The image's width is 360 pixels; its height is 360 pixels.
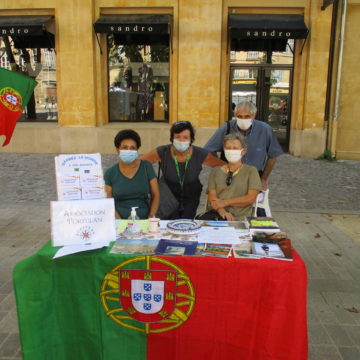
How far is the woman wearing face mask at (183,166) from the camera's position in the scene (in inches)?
165

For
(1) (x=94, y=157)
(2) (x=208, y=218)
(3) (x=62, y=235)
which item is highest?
(1) (x=94, y=157)

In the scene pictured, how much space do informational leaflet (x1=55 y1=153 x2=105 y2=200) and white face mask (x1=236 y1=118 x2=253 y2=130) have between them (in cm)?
223

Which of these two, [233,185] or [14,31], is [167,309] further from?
[14,31]

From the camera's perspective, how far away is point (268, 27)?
414 inches

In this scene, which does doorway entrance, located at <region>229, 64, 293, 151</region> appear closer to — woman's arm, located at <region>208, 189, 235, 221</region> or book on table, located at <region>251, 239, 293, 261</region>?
woman's arm, located at <region>208, 189, 235, 221</region>

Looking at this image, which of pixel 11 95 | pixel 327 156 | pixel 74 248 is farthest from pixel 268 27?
pixel 74 248

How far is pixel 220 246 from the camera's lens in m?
2.77

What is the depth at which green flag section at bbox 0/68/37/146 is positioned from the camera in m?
4.79

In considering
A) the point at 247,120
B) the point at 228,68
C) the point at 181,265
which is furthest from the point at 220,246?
the point at 228,68

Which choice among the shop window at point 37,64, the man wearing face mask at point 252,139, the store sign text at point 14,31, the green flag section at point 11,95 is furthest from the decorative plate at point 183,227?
the shop window at point 37,64

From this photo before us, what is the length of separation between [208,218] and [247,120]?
1286mm

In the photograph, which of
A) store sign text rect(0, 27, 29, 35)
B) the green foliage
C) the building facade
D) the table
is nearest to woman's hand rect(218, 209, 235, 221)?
the table

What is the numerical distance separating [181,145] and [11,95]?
7.54 feet

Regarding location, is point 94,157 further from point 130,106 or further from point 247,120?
point 130,106
